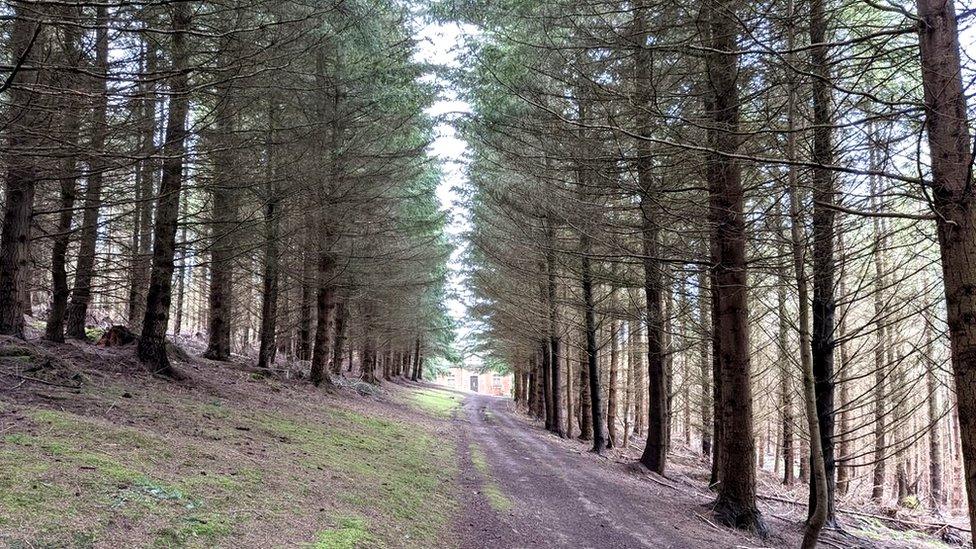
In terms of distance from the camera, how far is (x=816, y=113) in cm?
602

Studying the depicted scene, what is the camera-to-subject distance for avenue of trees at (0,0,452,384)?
497 centimetres

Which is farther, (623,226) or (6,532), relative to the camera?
(623,226)

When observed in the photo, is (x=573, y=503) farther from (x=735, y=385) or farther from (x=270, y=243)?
(x=270, y=243)

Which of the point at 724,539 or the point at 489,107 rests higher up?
the point at 489,107

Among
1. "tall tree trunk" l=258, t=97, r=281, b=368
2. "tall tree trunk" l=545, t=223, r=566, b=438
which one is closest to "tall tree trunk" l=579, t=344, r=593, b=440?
"tall tree trunk" l=545, t=223, r=566, b=438

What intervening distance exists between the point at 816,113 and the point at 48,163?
28.5 ft

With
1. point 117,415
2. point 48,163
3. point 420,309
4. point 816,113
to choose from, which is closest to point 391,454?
point 117,415

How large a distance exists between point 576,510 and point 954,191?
5.83 metres

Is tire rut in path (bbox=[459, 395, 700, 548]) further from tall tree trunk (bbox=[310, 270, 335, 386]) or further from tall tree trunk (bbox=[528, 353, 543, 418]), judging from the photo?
tall tree trunk (bbox=[528, 353, 543, 418])

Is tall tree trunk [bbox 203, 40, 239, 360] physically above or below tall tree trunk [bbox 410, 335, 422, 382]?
above

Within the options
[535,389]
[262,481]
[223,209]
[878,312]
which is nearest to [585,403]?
[535,389]

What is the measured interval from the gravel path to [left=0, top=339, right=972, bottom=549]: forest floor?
0.12 feet

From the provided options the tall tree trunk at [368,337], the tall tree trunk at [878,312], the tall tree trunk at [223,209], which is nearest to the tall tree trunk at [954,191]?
the tall tree trunk at [878,312]

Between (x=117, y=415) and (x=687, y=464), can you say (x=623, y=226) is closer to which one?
(x=117, y=415)
